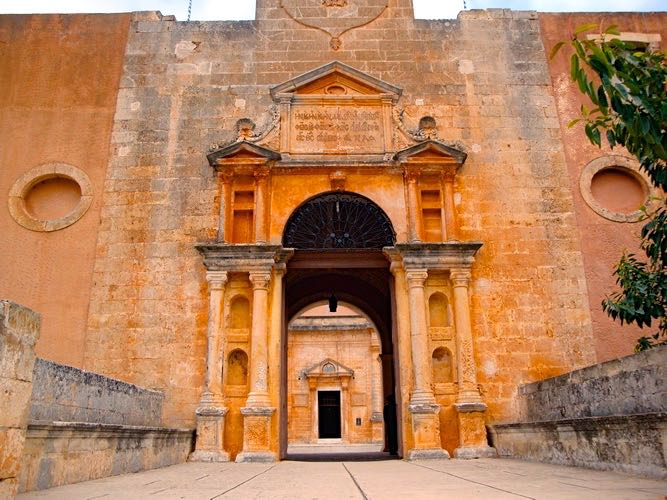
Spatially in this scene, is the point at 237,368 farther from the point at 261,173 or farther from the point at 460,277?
the point at 460,277

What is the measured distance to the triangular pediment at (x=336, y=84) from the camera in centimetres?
1145

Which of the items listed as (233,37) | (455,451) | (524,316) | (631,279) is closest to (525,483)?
(631,279)

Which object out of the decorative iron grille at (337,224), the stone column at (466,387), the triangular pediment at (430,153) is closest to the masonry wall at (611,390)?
the stone column at (466,387)

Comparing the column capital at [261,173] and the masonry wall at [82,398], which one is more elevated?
the column capital at [261,173]

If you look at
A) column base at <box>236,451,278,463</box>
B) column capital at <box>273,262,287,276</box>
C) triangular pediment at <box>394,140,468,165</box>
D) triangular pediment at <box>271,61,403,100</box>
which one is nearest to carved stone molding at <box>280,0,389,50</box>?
triangular pediment at <box>271,61,403,100</box>

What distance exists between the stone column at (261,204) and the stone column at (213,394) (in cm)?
95

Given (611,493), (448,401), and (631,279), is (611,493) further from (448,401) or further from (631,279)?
(448,401)

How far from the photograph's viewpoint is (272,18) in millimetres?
12203

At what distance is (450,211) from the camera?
1078 cm

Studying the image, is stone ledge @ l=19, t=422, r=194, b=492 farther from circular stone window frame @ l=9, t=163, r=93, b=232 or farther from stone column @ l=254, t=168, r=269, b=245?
circular stone window frame @ l=9, t=163, r=93, b=232

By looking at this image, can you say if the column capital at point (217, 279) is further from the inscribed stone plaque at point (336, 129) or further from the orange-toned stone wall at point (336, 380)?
the orange-toned stone wall at point (336, 380)

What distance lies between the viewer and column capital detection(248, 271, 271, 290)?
33.3ft

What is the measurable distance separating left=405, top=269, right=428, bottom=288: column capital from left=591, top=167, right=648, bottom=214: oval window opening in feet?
12.7

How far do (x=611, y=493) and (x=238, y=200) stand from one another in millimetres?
8292
